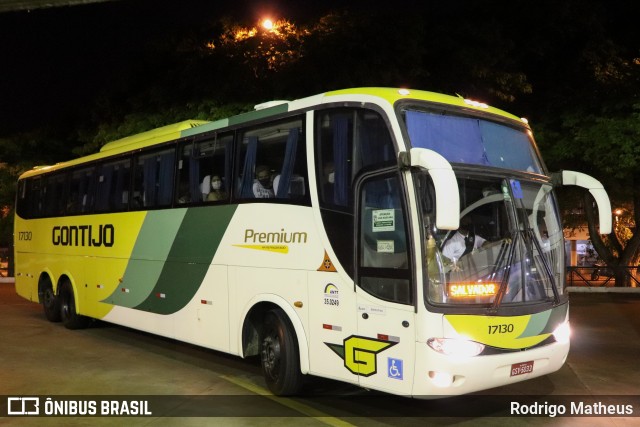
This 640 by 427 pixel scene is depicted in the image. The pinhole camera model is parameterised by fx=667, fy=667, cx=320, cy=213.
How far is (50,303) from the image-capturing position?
14.6 m

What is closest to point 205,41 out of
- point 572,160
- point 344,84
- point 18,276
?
point 344,84

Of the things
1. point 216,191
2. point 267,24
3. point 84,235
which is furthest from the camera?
point 267,24

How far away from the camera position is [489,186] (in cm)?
691

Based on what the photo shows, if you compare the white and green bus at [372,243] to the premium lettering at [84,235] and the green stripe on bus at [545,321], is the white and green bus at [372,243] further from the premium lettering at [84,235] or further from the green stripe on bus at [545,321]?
the premium lettering at [84,235]

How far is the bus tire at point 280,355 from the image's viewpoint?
7.85 metres

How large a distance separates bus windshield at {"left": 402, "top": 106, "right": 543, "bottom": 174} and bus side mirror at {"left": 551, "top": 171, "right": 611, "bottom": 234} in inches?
11.1

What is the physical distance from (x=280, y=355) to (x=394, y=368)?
6.26ft

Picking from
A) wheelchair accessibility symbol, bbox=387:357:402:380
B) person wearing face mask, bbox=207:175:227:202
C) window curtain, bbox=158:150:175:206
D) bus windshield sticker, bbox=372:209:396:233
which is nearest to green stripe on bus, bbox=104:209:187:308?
window curtain, bbox=158:150:175:206

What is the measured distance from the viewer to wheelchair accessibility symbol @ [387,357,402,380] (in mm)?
6504

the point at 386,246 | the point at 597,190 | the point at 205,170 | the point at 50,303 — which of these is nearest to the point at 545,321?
the point at 597,190

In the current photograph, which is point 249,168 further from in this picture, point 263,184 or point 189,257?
point 189,257

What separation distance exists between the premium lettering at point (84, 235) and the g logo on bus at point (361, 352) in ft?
20.8

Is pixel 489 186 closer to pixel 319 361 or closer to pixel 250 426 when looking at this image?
pixel 319 361

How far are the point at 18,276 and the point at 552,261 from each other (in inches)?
533
